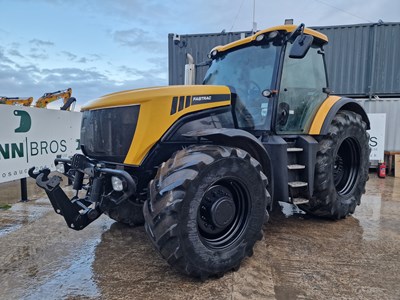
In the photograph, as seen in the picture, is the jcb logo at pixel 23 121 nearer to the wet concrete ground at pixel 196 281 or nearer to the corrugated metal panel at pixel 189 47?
the wet concrete ground at pixel 196 281

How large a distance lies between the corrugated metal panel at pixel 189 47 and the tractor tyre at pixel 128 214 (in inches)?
251

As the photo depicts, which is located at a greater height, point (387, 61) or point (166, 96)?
point (387, 61)

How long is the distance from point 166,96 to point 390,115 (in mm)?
8056

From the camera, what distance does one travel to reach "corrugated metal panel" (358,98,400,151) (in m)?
8.40

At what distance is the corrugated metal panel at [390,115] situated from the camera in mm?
8398

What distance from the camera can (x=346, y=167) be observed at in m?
4.55

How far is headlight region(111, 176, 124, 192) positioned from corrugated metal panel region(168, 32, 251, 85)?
7.29m

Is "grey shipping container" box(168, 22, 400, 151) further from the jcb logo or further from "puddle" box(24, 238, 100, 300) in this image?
"puddle" box(24, 238, 100, 300)

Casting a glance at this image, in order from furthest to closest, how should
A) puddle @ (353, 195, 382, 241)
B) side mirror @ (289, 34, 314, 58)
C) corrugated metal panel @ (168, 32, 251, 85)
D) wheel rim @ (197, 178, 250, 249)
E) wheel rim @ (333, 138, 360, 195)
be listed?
corrugated metal panel @ (168, 32, 251, 85) < wheel rim @ (333, 138, 360, 195) < puddle @ (353, 195, 382, 241) < side mirror @ (289, 34, 314, 58) < wheel rim @ (197, 178, 250, 249)

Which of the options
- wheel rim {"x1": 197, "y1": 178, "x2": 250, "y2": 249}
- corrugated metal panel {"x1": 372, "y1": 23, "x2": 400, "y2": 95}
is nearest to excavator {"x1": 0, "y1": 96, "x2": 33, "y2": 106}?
wheel rim {"x1": 197, "y1": 178, "x2": 250, "y2": 249}

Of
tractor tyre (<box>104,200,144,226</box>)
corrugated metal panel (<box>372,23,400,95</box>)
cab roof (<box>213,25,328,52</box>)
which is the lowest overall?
tractor tyre (<box>104,200,144,226</box>)

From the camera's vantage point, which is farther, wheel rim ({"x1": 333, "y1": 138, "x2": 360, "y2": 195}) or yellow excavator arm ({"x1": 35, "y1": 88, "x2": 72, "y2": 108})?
yellow excavator arm ({"x1": 35, "y1": 88, "x2": 72, "y2": 108})

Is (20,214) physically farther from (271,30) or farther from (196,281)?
(271,30)

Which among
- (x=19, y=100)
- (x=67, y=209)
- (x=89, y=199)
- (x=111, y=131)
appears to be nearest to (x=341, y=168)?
(x=111, y=131)
